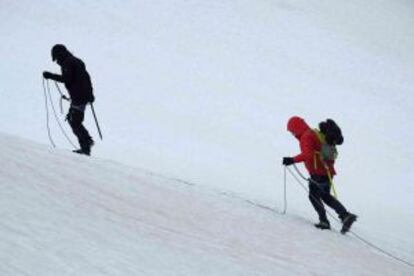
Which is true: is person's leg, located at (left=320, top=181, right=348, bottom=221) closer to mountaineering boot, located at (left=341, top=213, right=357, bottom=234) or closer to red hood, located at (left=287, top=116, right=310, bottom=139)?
mountaineering boot, located at (left=341, top=213, right=357, bottom=234)

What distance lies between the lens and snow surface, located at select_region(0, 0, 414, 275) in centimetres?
762

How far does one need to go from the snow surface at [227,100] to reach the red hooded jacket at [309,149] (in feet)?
2.17

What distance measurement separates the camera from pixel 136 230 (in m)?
5.91

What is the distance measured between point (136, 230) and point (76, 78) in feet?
12.0

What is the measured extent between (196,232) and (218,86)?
16831 mm

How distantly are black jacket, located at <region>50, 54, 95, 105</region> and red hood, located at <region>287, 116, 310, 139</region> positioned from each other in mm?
2416

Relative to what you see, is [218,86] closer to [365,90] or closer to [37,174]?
[365,90]

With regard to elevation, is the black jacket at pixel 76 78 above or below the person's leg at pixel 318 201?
above

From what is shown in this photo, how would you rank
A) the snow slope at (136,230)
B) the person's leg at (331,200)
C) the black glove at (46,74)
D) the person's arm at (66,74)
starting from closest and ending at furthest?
the snow slope at (136,230) → the person's leg at (331,200) → the black glove at (46,74) → the person's arm at (66,74)

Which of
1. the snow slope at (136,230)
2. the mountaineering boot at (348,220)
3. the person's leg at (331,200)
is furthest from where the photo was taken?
the person's leg at (331,200)

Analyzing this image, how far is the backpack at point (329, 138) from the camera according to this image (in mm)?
8242

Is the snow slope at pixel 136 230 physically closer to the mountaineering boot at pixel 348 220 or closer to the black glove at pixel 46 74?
the mountaineering boot at pixel 348 220

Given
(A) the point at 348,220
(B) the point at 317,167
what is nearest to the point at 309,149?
(B) the point at 317,167

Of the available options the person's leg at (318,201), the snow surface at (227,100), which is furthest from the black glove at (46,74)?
the person's leg at (318,201)
